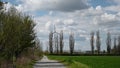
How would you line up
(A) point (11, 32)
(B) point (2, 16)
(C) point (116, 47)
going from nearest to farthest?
(B) point (2, 16)
(A) point (11, 32)
(C) point (116, 47)

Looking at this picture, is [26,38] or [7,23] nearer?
[7,23]

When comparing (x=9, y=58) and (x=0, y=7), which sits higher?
(x=0, y=7)

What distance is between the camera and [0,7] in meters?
20.5

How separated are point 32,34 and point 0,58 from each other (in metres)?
17.2

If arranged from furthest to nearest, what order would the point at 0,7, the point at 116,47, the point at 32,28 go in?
the point at 116,47, the point at 32,28, the point at 0,7

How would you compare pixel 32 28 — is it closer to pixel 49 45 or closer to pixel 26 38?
pixel 26 38

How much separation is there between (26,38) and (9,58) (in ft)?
28.6

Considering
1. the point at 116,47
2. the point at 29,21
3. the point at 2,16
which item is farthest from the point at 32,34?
the point at 116,47

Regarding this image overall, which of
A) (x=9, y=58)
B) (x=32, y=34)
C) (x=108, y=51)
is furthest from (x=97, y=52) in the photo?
(x=9, y=58)

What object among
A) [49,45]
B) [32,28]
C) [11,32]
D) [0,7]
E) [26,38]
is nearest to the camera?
[0,7]

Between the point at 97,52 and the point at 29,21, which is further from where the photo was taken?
the point at 97,52

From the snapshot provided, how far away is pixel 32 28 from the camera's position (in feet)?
141

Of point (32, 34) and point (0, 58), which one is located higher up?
point (32, 34)

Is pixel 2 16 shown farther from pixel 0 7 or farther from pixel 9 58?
pixel 9 58
